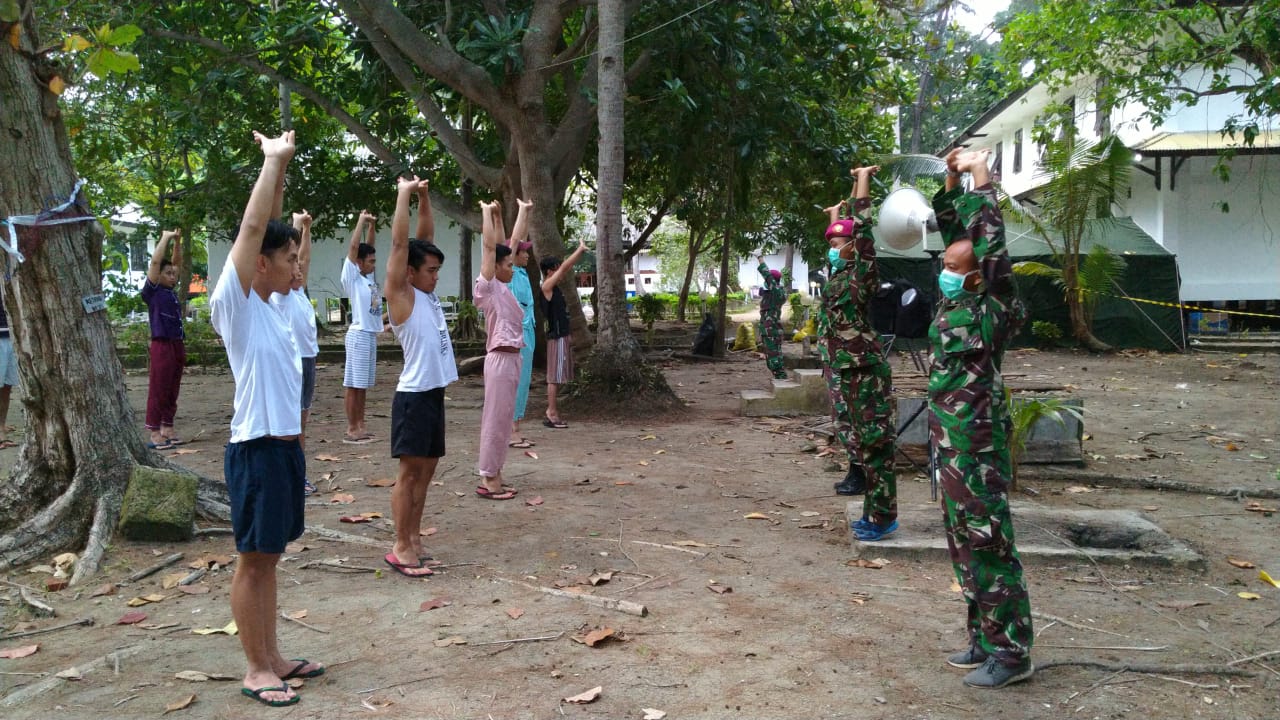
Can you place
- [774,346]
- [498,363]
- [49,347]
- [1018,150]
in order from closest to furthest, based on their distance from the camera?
1. [49,347]
2. [498,363]
3. [774,346]
4. [1018,150]

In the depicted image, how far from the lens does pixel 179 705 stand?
3.56 m

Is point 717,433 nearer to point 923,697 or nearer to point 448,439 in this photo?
point 448,439

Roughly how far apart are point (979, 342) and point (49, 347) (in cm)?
520

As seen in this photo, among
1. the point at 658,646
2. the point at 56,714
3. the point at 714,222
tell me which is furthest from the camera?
the point at 714,222

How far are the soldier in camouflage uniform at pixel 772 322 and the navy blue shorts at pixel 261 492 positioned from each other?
1118 centimetres

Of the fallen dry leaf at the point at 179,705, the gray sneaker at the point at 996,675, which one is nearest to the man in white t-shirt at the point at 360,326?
the fallen dry leaf at the point at 179,705

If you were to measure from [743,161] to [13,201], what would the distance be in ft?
29.3

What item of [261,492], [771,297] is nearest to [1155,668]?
[261,492]

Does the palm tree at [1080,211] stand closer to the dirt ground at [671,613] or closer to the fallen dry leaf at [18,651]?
the dirt ground at [671,613]

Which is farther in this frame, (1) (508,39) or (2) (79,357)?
(1) (508,39)

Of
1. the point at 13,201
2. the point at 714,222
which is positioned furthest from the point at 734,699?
the point at 714,222

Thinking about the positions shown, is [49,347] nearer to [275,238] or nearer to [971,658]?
[275,238]

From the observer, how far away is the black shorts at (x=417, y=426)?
16.6ft

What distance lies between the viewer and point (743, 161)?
1273 cm
